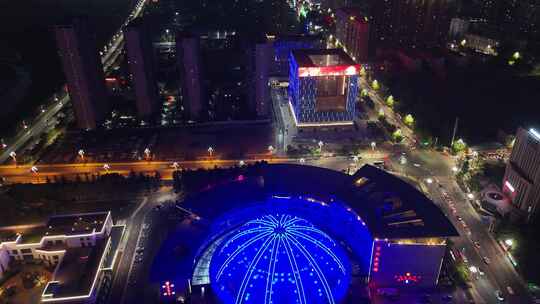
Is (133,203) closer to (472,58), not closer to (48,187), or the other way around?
(48,187)

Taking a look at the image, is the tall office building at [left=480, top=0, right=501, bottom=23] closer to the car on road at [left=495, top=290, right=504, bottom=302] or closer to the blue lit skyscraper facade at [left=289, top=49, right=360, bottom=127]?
the blue lit skyscraper facade at [left=289, top=49, right=360, bottom=127]

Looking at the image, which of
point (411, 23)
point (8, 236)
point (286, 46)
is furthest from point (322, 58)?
point (8, 236)

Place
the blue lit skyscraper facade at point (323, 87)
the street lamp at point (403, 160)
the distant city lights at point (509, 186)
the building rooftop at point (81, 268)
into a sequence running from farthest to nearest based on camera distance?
the blue lit skyscraper facade at point (323, 87)
the street lamp at point (403, 160)
the distant city lights at point (509, 186)
the building rooftop at point (81, 268)

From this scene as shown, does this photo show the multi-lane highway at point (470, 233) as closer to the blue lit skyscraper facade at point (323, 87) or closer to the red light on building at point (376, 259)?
the red light on building at point (376, 259)

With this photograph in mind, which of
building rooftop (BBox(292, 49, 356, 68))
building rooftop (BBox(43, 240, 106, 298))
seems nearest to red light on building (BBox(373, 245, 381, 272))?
building rooftop (BBox(43, 240, 106, 298))

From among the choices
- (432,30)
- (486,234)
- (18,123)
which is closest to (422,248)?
(486,234)

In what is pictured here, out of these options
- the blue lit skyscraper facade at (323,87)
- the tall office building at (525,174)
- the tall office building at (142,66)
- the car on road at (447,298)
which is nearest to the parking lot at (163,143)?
the tall office building at (142,66)

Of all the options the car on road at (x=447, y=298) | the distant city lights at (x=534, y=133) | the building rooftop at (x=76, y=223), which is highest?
the distant city lights at (x=534, y=133)
